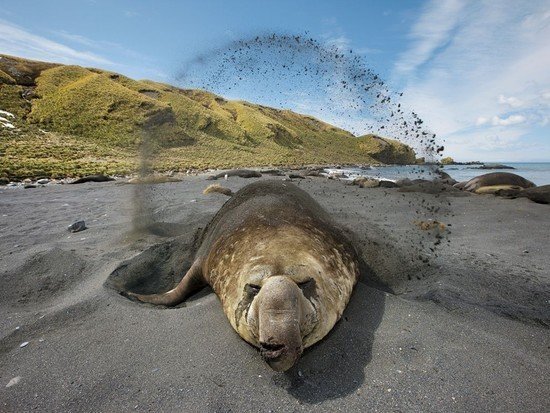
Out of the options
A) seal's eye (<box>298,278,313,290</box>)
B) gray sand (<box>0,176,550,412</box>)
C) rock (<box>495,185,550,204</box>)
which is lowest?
gray sand (<box>0,176,550,412</box>)

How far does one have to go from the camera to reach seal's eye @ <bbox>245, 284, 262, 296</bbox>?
Answer: 2418mm

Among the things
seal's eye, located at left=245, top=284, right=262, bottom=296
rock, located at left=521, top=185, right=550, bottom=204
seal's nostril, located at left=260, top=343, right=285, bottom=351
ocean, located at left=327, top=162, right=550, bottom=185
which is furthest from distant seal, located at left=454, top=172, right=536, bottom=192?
seal's nostril, located at left=260, top=343, right=285, bottom=351

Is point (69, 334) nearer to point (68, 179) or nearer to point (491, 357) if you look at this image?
point (491, 357)

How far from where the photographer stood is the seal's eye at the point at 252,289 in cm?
242

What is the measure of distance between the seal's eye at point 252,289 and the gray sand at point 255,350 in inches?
17.4

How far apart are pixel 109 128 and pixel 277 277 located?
49649 millimetres

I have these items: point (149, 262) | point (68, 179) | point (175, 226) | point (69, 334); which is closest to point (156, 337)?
point (69, 334)

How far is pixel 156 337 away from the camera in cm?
279

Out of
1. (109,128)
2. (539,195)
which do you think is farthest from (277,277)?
(109,128)

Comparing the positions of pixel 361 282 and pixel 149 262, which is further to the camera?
pixel 149 262

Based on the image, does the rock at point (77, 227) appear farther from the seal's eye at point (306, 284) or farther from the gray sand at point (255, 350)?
the seal's eye at point (306, 284)

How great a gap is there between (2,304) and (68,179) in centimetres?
1632

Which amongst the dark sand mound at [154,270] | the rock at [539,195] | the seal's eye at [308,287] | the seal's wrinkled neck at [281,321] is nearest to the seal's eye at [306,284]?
the seal's eye at [308,287]

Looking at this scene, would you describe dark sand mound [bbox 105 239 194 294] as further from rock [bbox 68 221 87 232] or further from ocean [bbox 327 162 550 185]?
ocean [bbox 327 162 550 185]
